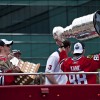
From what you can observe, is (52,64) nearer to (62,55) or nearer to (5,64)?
→ (62,55)

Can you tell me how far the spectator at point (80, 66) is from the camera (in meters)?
7.88

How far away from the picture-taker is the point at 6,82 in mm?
7391

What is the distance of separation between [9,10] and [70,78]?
3214 cm

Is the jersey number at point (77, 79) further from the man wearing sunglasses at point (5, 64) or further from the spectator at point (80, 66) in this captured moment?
the man wearing sunglasses at point (5, 64)

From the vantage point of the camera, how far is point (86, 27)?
26.7ft

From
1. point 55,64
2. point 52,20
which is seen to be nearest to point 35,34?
point 52,20

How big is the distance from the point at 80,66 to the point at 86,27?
0.59m

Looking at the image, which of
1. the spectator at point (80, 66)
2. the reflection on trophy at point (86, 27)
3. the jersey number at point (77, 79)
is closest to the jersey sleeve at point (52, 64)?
the spectator at point (80, 66)

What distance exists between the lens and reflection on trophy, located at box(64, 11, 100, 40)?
7.89 metres

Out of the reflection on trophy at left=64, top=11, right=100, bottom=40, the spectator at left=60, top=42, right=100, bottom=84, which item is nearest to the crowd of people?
the spectator at left=60, top=42, right=100, bottom=84

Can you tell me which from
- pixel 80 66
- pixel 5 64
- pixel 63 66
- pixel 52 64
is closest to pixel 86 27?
pixel 80 66

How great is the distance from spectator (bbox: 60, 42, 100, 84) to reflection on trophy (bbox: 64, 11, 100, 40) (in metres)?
0.21

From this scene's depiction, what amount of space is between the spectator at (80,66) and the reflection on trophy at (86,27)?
21cm
